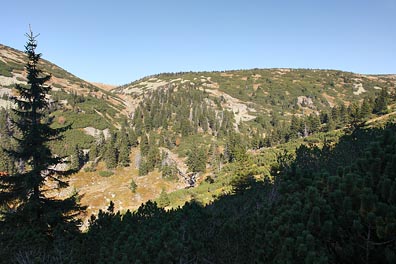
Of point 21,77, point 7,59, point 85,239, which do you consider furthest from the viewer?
point 7,59

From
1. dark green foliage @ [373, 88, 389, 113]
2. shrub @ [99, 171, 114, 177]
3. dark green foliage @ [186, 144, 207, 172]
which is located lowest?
shrub @ [99, 171, 114, 177]

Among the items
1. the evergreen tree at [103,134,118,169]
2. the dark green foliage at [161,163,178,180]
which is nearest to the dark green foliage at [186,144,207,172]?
the dark green foliage at [161,163,178,180]

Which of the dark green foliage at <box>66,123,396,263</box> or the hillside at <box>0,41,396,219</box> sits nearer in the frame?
the dark green foliage at <box>66,123,396,263</box>

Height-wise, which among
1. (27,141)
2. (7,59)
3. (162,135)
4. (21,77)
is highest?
(7,59)

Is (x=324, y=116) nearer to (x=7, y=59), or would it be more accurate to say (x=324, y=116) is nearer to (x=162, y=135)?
(x=162, y=135)

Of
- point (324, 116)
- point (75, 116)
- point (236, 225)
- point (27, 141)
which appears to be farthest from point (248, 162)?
point (75, 116)

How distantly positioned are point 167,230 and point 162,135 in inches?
3296

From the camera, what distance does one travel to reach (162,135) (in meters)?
91.4

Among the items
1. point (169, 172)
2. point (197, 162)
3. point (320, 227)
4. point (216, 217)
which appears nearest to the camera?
point (320, 227)

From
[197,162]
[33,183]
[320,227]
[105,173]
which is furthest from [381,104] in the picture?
[320,227]

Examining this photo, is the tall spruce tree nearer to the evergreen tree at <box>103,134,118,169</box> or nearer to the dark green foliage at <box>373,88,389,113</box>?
the evergreen tree at <box>103,134,118,169</box>

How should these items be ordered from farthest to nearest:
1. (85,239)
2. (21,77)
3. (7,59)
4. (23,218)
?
(7,59)
(21,77)
(23,218)
(85,239)

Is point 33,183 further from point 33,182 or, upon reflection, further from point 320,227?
point 320,227

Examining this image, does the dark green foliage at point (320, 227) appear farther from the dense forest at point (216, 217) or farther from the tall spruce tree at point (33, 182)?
the tall spruce tree at point (33, 182)
